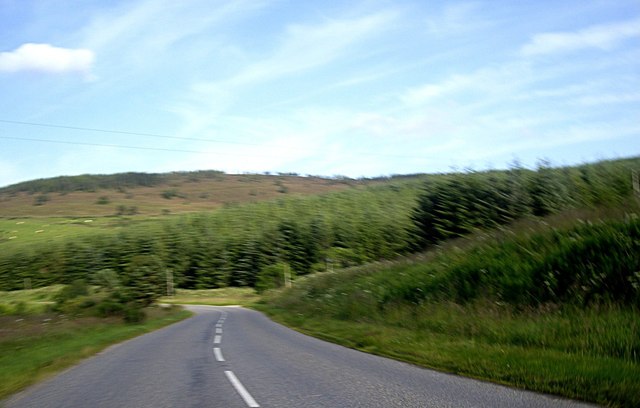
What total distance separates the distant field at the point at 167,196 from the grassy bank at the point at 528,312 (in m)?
91.5

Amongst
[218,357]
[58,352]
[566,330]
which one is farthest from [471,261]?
[58,352]

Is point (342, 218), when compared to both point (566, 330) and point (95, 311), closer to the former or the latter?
point (95, 311)

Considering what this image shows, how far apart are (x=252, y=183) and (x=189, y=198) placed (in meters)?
15.7

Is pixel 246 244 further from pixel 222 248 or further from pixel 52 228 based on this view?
pixel 52 228

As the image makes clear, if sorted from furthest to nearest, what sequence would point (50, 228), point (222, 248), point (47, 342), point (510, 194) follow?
point (50, 228) < point (222, 248) < point (510, 194) < point (47, 342)

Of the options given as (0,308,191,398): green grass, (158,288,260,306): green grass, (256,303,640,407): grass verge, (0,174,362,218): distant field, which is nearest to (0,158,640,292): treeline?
(158,288,260,306): green grass

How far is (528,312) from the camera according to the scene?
13.5 metres

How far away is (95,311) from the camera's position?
3067 centimetres

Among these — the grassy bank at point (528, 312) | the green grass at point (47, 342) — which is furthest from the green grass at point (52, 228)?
the grassy bank at point (528, 312)

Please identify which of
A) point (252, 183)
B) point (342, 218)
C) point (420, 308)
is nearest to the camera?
point (420, 308)

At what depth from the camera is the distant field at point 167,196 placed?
102m

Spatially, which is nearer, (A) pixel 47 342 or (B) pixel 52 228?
(A) pixel 47 342

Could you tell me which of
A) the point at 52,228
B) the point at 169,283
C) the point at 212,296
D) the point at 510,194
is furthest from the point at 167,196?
the point at 510,194

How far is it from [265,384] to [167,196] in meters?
114
